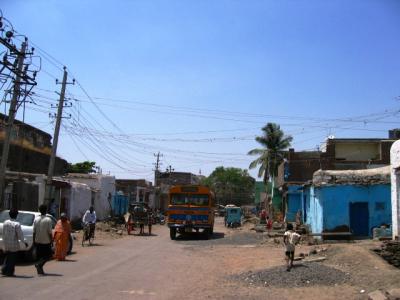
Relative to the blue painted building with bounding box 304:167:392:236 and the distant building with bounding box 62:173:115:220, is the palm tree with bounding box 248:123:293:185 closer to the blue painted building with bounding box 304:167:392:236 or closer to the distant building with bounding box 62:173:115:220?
the distant building with bounding box 62:173:115:220

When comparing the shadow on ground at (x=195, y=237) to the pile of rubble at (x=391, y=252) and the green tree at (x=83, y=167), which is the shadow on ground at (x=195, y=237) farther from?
the green tree at (x=83, y=167)

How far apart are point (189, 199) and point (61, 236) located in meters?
15.0

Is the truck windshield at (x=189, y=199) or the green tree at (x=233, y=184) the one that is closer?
the truck windshield at (x=189, y=199)

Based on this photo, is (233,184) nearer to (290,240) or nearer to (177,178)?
(177,178)

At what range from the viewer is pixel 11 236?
12859mm

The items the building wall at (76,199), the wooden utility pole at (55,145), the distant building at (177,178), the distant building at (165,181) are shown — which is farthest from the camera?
the distant building at (177,178)

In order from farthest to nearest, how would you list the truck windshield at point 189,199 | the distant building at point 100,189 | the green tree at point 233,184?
the green tree at point 233,184, the distant building at point 100,189, the truck windshield at point 189,199

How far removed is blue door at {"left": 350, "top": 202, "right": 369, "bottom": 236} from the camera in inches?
1104

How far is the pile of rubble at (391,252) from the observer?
17.5 m

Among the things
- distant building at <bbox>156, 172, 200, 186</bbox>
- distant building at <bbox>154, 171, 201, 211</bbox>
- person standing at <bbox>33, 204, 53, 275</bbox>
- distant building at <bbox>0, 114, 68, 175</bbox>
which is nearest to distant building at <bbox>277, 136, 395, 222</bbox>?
distant building at <bbox>0, 114, 68, 175</bbox>

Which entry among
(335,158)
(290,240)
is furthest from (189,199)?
(335,158)

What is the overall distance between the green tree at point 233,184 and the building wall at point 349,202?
86.3 meters

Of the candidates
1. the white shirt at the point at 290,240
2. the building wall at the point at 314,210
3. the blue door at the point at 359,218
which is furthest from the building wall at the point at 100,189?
the white shirt at the point at 290,240

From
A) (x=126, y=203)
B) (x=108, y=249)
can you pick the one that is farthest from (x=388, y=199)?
(x=126, y=203)
